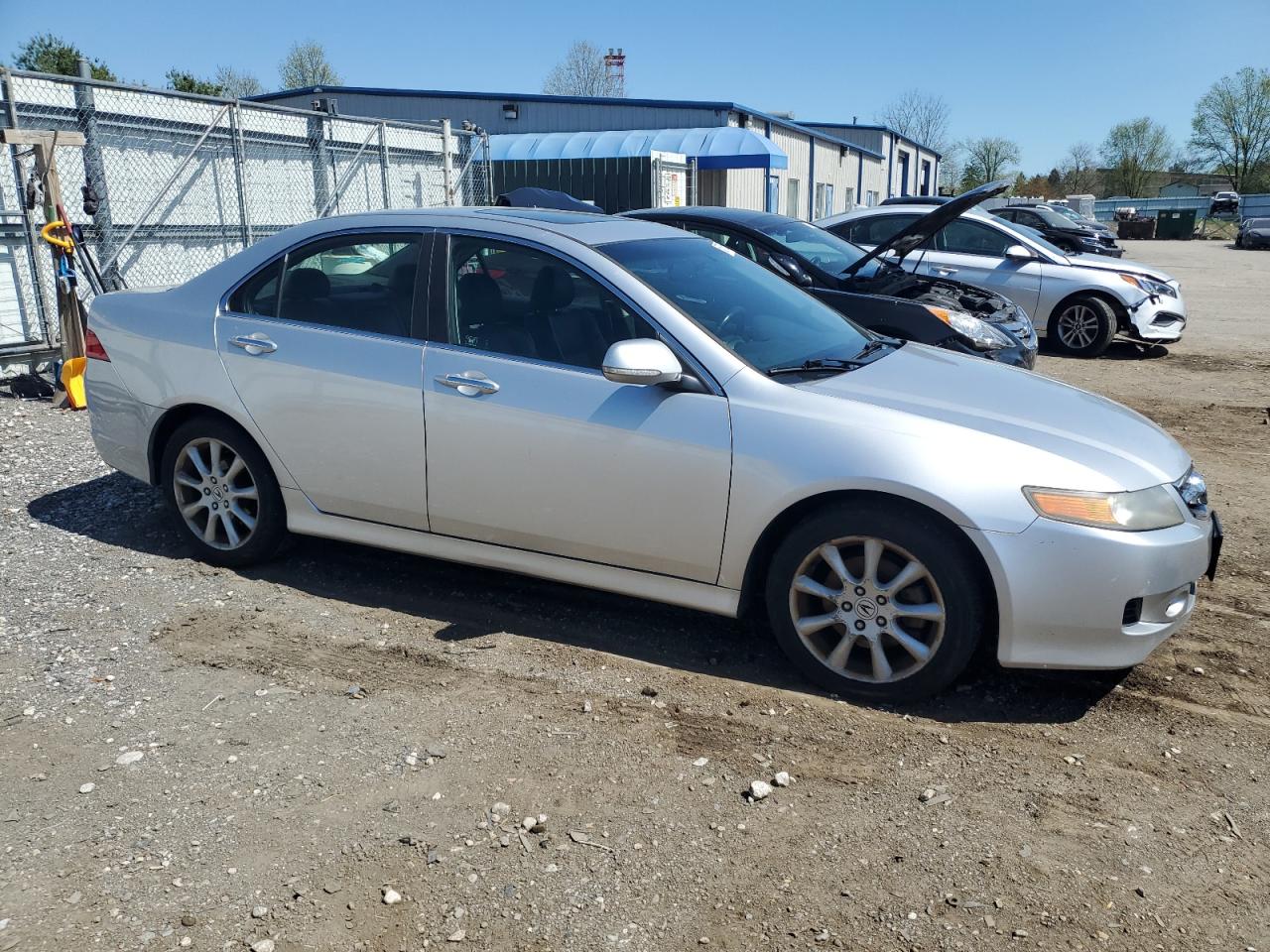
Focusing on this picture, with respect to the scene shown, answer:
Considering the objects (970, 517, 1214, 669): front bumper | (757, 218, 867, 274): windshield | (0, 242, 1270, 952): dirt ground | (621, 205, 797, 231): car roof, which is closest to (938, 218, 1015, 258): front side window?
(757, 218, 867, 274): windshield

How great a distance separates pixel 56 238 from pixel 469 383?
5965mm

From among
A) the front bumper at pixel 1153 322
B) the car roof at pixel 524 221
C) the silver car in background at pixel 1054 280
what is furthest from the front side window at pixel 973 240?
the car roof at pixel 524 221

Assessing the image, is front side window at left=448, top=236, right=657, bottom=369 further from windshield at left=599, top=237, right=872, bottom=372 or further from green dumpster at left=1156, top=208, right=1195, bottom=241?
green dumpster at left=1156, top=208, right=1195, bottom=241

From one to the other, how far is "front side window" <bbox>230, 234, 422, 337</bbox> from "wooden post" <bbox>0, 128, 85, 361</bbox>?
179 inches

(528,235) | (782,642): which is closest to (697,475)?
(782,642)

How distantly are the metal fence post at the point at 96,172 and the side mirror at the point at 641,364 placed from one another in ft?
26.9

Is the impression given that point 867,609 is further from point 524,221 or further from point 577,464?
point 524,221

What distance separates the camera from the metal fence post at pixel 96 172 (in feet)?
34.3

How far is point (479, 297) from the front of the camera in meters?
4.45

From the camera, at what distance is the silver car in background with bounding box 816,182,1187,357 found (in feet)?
39.5

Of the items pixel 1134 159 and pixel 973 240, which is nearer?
pixel 973 240

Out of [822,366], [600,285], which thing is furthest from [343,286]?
[822,366]

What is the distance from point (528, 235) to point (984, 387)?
1933 mm

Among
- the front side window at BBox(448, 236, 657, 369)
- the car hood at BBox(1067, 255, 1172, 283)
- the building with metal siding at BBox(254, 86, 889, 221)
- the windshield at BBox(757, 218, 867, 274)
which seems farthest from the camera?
the building with metal siding at BBox(254, 86, 889, 221)
